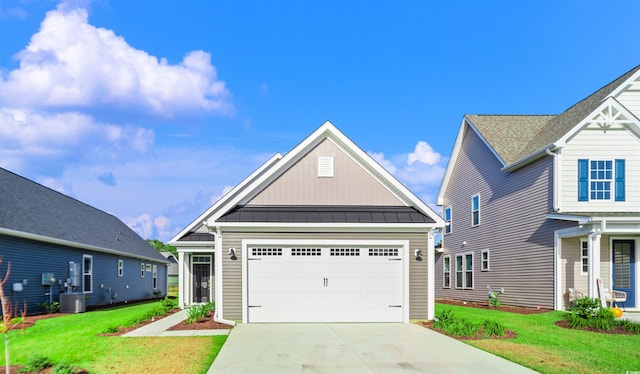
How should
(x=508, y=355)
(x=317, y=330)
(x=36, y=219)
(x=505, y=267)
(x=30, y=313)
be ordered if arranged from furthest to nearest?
(x=505, y=267), (x=36, y=219), (x=30, y=313), (x=317, y=330), (x=508, y=355)

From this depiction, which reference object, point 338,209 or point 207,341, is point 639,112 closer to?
point 338,209

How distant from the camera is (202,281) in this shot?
23359mm

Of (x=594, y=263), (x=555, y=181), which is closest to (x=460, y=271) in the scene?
(x=555, y=181)

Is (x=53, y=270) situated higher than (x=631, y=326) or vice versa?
(x=53, y=270)

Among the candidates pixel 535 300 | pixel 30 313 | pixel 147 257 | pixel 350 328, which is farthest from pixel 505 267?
pixel 147 257

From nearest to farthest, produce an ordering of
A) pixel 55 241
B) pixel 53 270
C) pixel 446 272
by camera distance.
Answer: pixel 55 241, pixel 53 270, pixel 446 272

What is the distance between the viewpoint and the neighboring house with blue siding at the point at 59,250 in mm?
17891

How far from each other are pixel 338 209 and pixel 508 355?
6.86 meters

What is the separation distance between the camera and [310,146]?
15.9 m

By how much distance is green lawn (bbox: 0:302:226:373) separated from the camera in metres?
9.06

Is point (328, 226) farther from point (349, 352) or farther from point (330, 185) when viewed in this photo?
point (349, 352)

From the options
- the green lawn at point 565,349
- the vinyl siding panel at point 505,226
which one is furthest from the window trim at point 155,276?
the green lawn at point 565,349

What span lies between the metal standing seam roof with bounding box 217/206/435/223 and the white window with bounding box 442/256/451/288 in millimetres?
13350

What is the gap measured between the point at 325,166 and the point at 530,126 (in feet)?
39.1
